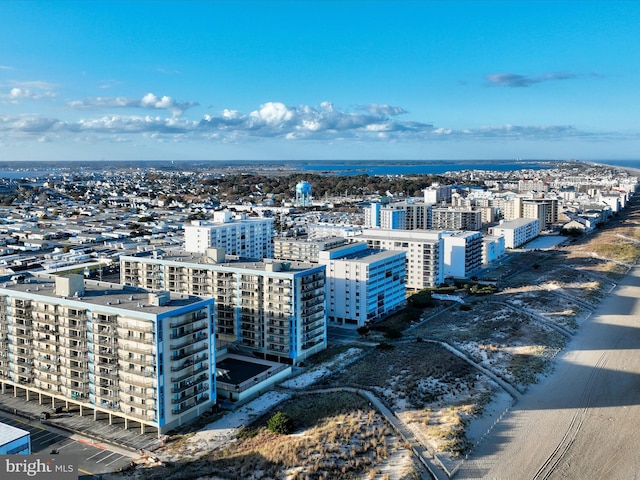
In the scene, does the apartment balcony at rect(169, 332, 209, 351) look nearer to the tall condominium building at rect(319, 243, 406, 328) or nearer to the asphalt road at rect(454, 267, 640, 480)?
the asphalt road at rect(454, 267, 640, 480)

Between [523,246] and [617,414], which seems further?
[523,246]

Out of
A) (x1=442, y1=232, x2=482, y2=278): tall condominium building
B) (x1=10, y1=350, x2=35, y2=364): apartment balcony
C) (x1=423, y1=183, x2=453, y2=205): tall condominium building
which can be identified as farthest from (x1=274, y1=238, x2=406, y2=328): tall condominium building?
(x1=423, y1=183, x2=453, y2=205): tall condominium building

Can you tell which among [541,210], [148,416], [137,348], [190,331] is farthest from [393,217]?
[148,416]

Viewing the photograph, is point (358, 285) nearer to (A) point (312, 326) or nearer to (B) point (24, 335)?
(A) point (312, 326)

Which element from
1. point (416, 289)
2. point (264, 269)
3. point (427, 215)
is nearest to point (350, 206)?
point (427, 215)

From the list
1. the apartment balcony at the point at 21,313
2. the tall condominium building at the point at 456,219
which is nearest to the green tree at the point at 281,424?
the apartment balcony at the point at 21,313

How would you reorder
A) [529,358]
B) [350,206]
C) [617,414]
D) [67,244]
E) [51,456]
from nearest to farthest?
1. [51,456]
2. [617,414]
3. [529,358]
4. [67,244]
5. [350,206]

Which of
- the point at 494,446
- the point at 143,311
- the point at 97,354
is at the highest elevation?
the point at 143,311

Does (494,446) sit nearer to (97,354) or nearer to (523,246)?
(97,354)

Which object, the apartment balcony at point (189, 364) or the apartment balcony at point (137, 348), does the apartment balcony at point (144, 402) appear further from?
the apartment balcony at point (137, 348)
